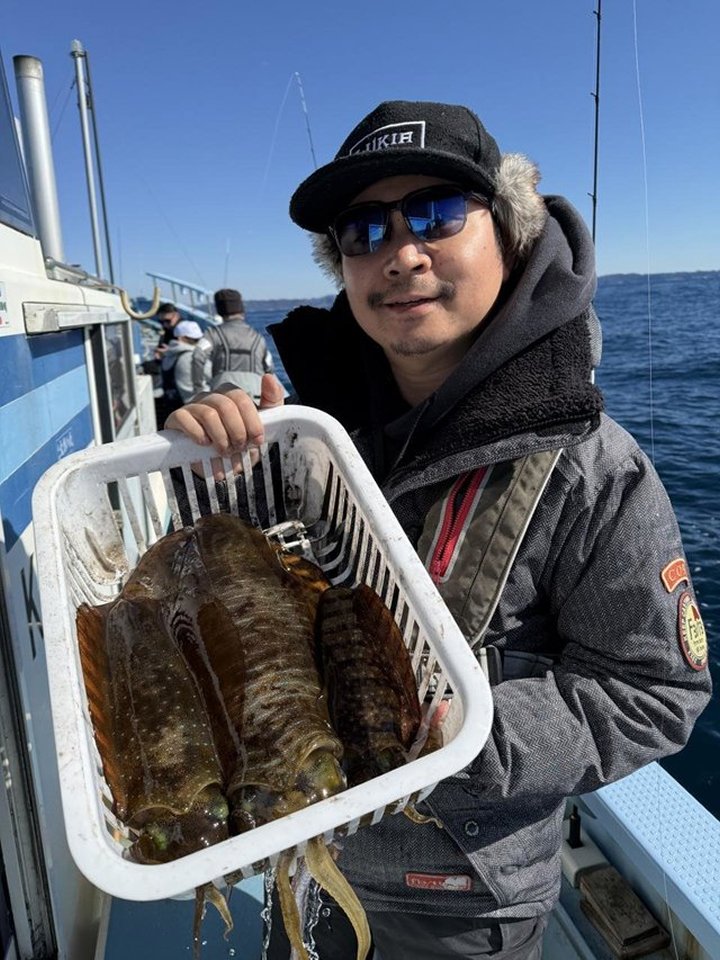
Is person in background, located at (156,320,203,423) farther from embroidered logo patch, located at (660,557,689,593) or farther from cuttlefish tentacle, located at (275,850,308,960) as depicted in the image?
cuttlefish tentacle, located at (275,850,308,960)

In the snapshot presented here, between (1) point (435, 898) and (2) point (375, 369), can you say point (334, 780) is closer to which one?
(1) point (435, 898)

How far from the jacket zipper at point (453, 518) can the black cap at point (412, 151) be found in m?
0.81

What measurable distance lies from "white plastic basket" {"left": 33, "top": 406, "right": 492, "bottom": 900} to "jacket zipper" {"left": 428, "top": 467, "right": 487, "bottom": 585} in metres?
0.17

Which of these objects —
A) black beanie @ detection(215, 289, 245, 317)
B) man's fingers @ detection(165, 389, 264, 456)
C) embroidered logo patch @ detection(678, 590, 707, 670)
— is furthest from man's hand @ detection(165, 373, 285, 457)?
black beanie @ detection(215, 289, 245, 317)

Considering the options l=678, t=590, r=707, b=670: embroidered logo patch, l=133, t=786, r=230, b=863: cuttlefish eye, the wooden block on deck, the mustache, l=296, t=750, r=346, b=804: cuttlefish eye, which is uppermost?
the mustache

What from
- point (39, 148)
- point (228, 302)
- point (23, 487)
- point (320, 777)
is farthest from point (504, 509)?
point (228, 302)

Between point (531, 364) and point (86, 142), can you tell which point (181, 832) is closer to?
point (531, 364)

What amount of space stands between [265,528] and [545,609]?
98 cm

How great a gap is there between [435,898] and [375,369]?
161cm

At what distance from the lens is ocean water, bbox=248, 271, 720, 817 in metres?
4.93

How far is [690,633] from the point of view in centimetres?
169

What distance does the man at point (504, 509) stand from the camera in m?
1.67

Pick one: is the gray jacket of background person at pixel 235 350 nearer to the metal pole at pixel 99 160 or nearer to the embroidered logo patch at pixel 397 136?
the metal pole at pixel 99 160

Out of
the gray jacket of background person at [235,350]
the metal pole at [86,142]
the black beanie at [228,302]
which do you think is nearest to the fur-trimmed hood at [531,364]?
the metal pole at [86,142]
